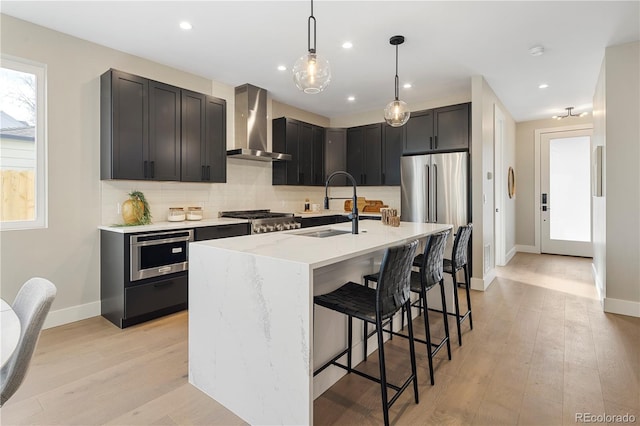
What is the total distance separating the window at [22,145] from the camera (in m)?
2.94

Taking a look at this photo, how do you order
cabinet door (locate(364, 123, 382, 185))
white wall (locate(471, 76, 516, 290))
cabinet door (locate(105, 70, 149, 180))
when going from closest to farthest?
cabinet door (locate(105, 70, 149, 180)) → white wall (locate(471, 76, 516, 290)) → cabinet door (locate(364, 123, 382, 185))

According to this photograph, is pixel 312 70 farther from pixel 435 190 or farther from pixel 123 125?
pixel 435 190

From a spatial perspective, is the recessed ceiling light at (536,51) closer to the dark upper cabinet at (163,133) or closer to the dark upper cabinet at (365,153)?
the dark upper cabinet at (365,153)

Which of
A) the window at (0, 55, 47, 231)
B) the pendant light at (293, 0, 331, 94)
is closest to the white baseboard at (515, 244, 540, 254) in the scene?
the pendant light at (293, 0, 331, 94)

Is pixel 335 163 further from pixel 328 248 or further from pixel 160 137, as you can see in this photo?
pixel 328 248

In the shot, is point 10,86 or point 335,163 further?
point 335,163

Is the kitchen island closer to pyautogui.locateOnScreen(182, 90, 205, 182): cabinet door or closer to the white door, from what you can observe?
pyautogui.locateOnScreen(182, 90, 205, 182): cabinet door

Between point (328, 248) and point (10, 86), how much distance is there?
329cm

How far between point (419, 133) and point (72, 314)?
4892 millimetres

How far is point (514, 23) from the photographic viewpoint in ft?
9.94

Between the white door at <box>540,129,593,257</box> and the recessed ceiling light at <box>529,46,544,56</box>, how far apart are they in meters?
3.91

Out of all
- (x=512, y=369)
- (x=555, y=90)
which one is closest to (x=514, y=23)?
(x=555, y=90)

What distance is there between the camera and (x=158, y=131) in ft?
11.9
